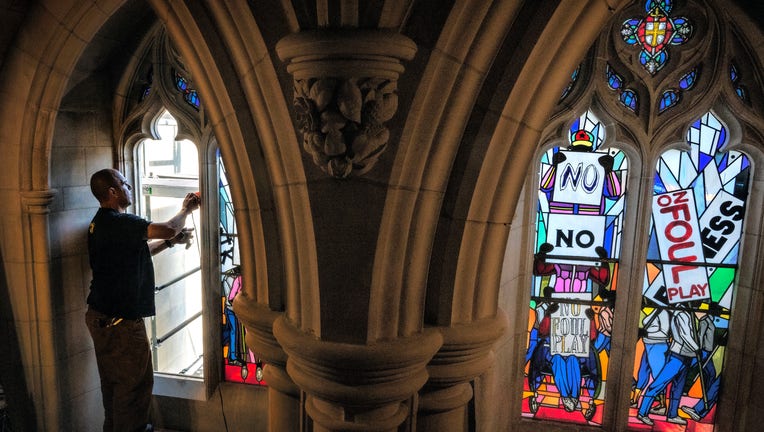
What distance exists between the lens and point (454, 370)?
119 cm

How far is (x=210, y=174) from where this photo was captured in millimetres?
3004

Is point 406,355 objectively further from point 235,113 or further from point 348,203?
point 235,113

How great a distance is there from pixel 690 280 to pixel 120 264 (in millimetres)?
2727

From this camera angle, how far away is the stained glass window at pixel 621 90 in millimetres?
2725

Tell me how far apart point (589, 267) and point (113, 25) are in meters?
2.68

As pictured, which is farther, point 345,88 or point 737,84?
point 737,84

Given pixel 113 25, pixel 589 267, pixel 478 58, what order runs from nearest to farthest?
pixel 478 58
pixel 113 25
pixel 589 267

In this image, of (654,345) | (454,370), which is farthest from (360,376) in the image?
(654,345)

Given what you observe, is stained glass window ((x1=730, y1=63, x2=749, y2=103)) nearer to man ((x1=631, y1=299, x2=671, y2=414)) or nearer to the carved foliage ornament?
man ((x1=631, y1=299, x2=671, y2=414))

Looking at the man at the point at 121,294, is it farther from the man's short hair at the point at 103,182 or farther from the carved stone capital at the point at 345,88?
the carved stone capital at the point at 345,88

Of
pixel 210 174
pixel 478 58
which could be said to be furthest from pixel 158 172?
pixel 478 58

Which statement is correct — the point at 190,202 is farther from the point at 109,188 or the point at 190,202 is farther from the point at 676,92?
the point at 676,92

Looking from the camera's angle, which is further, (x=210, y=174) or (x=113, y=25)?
(x=210, y=174)

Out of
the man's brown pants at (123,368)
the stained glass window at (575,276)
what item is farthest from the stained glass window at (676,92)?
the man's brown pants at (123,368)
